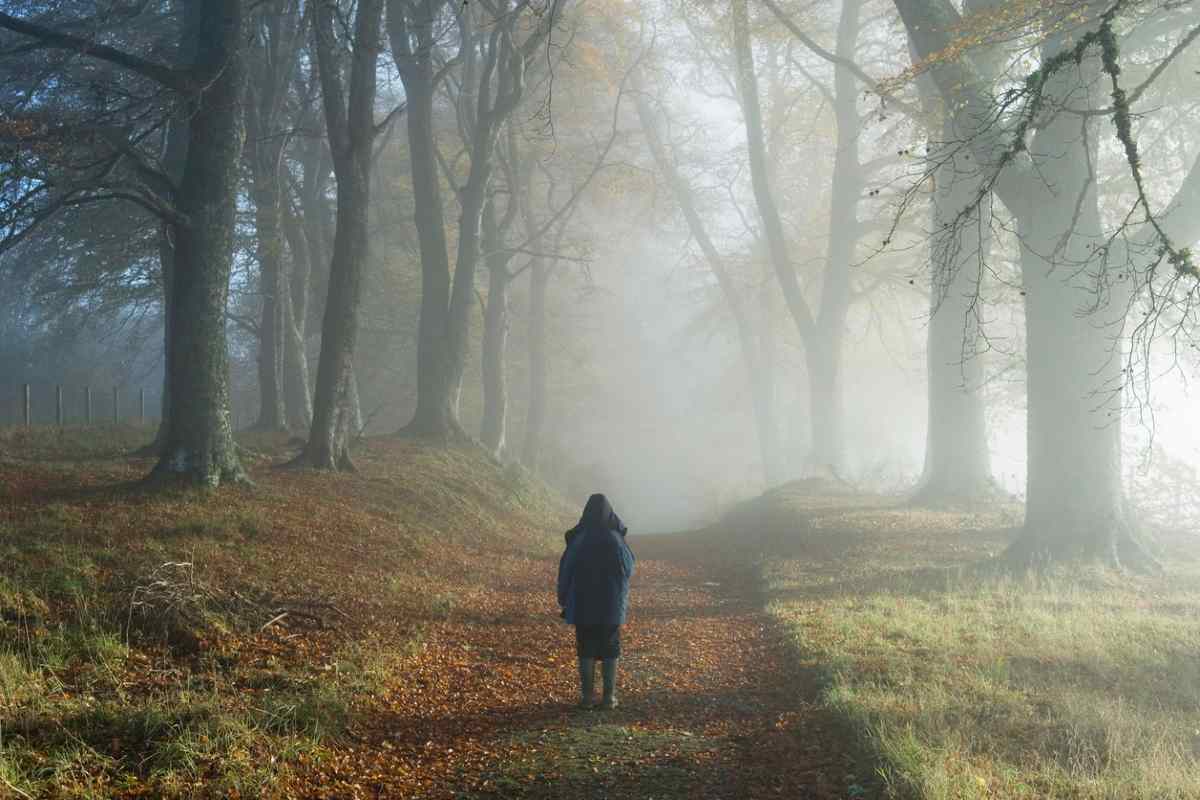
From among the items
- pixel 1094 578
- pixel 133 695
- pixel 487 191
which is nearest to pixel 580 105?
pixel 487 191

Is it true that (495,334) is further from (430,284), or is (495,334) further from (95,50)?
(95,50)

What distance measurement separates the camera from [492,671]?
8.48m

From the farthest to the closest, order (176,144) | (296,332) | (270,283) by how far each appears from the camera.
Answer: (296,332) < (270,283) < (176,144)

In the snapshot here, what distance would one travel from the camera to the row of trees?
1155 centimetres

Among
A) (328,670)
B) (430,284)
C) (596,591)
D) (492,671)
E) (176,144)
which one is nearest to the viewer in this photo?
(328,670)

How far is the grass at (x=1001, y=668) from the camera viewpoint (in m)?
5.48

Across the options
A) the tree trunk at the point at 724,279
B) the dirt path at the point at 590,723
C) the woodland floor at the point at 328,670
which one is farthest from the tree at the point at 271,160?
the dirt path at the point at 590,723

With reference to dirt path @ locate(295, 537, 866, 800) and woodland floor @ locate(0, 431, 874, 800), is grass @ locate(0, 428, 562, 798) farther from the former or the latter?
dirt path @ locate(295, 537, 866, 800)

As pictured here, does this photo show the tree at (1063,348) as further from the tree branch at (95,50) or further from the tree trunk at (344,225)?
the tree branch at (95,50)

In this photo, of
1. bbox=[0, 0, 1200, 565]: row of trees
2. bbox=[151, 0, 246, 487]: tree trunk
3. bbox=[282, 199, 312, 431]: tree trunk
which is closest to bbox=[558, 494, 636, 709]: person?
bbox=[0, 0, 1200, 565]: row of trees

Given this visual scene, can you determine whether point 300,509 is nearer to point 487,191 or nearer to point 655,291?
point 487,191

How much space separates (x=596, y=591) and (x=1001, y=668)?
3.43 m

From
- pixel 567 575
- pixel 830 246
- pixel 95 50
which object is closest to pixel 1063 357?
pixel 567 575

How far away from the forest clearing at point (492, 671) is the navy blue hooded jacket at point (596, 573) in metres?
0.77
